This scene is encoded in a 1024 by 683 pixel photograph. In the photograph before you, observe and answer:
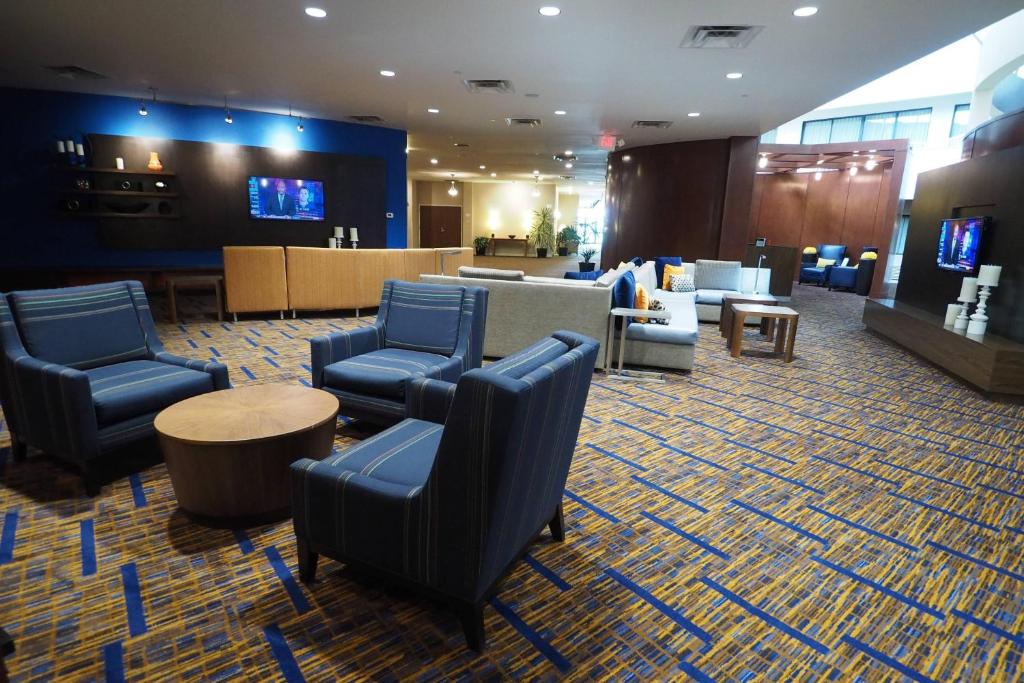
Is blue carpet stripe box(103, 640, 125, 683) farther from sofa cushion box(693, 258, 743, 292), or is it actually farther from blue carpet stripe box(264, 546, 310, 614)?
sofa cushion box(693, 258, 743, 292)

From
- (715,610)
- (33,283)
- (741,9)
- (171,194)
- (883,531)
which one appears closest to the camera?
(715,610)

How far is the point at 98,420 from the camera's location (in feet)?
8.14

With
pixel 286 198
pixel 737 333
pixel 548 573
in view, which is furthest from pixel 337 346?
pixel 286 198

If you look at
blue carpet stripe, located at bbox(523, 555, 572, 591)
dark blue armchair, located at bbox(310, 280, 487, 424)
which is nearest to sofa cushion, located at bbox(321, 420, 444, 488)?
blue carpet stripe, located at bbox(523, 555, 572, 591)

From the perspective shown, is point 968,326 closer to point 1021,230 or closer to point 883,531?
point 1021,230

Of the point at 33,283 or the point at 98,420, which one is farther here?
the point at 33,283

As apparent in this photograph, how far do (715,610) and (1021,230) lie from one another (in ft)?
18.1

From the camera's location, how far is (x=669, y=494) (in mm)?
2678

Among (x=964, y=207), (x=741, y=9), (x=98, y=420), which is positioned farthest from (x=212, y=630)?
(x=964, y=207)

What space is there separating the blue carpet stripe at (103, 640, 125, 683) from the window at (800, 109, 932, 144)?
16.4m

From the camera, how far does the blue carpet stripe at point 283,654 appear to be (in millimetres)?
1530

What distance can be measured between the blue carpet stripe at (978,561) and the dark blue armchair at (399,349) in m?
2.52

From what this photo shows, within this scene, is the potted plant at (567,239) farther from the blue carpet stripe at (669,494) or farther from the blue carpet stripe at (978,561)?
the blue carpet stripe at (978,561)

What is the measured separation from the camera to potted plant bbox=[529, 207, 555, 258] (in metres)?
19.3
